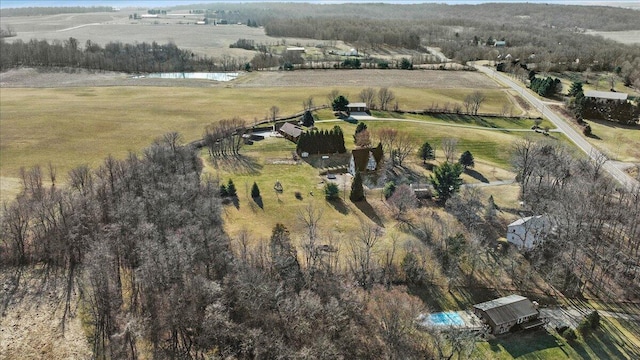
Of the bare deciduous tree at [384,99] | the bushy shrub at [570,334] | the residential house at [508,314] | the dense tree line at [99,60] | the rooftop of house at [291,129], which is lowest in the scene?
the bushy shrub at [570,334]

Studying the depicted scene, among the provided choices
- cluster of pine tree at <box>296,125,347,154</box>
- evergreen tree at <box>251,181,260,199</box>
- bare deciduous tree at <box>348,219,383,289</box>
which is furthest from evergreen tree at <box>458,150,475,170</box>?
evergreen tree at <box>251,181,260,199</box>

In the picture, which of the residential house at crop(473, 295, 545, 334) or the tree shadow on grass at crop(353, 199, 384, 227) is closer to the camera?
the residential house at crop(473, 295, 545, 334)

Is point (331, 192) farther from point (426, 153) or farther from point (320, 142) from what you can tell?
point (426, 153)

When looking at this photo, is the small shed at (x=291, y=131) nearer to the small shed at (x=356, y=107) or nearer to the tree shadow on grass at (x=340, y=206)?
the small shed at (x=356, y=107)

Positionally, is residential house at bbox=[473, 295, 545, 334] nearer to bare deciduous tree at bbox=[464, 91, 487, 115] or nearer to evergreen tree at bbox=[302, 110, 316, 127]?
evergreen tree at bbox=[302, 110, 316, 127]

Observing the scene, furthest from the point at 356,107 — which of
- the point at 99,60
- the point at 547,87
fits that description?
the point at 99,60

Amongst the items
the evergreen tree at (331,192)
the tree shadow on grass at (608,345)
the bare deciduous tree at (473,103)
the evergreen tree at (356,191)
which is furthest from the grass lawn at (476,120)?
the tree shadow on grass at (608,345)
